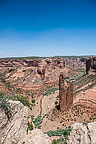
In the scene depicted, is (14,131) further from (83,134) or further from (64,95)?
(64,95)

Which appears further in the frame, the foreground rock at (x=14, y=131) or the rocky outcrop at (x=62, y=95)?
the rocky outcrop at (x=62, y=95)

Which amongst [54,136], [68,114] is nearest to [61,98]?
[68,114]

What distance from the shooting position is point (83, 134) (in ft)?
23.6

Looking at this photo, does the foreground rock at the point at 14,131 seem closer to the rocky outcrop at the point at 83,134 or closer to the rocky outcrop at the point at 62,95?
the rocky outcrop at the point at 83,134

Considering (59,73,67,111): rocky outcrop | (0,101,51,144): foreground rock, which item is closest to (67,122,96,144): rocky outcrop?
(0,101,51,144): foreground rock

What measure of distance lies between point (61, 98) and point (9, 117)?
841 inches

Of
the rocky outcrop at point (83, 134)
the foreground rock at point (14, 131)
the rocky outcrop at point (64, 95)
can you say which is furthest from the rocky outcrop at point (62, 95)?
the rocky outcrop at point (83, 134)

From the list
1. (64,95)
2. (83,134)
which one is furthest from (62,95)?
(83,134)

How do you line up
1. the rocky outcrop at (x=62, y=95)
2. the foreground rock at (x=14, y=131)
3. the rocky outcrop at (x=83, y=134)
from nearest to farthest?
the rocky outcrop at (x=83, y=134) < the foreground rock at (x=14, y=131) < the rocky outcrop at (x=62, y=95)

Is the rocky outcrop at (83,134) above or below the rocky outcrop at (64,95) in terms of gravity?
above

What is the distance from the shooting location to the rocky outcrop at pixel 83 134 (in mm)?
6761

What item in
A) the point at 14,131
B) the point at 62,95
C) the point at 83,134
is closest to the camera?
the point at 83,134

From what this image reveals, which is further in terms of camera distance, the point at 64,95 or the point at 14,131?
the point at 64,95

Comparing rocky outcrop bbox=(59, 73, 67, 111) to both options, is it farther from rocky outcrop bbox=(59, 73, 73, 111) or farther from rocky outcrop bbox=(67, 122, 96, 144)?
rocky outcrop bbox=(67, 122, 96, 144)
